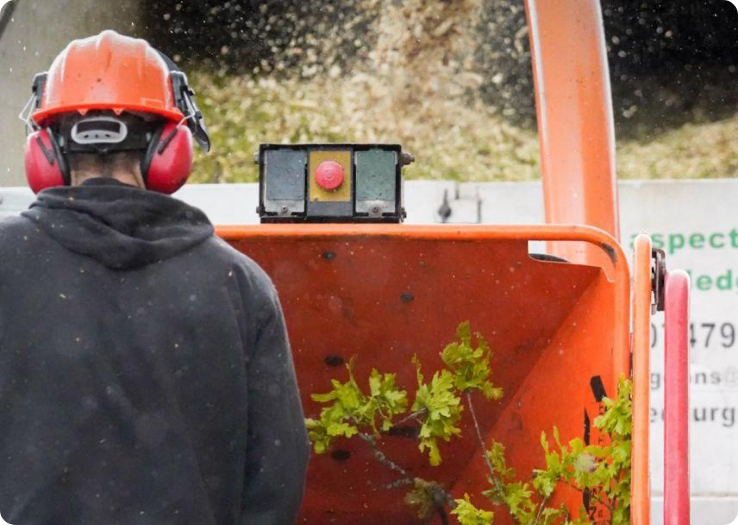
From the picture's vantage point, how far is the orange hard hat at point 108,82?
2.17 metres

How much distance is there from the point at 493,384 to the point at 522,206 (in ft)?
6.62

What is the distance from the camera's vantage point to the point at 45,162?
7.09ft

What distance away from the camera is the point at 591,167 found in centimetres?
400

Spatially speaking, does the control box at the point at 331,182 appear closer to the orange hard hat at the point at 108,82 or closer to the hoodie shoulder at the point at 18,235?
the orange hard hat at the point at 108,82

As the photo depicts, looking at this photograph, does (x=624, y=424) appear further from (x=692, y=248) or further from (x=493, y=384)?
(x=692, y=248)

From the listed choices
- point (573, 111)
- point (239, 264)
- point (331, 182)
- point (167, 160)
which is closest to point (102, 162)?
point (167, 160)

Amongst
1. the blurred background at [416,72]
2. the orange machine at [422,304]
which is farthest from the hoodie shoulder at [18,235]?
the blurred background at [416,72]

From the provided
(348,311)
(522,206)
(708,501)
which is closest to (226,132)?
(522,206)

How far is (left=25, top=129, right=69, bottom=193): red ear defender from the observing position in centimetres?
215

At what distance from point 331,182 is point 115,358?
119 cm

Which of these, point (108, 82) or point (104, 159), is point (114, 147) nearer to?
point (104, 159)

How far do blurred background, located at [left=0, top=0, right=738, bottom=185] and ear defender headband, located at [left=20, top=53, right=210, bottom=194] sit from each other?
27.8 feet

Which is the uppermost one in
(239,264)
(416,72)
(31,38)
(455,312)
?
(31,38)

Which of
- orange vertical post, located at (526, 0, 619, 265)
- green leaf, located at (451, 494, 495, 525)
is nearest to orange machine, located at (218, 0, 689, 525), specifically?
green leaf, located at (451, 494, 495, 525)
